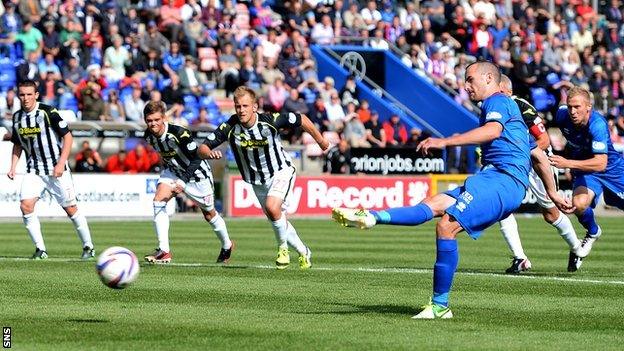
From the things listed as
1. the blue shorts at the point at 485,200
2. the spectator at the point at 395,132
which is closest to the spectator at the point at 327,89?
the spectator at the point at 395,132

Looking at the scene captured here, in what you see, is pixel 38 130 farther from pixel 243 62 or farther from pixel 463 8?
pixel 463 8

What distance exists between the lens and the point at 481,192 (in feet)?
36.3

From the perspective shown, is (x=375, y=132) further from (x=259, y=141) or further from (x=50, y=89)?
(x=259, y=141)

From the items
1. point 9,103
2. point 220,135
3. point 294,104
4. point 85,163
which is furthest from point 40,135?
point 294,104

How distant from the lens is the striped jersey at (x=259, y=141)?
1681 centimetres

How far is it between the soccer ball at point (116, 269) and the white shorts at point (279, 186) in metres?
5.39

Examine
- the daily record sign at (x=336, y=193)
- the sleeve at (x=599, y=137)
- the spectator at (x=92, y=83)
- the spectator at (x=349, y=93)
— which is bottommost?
the daily record sign at (x=336, y=193)

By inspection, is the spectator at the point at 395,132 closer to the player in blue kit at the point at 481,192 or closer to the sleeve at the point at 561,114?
the sleeve at the point at 561,114

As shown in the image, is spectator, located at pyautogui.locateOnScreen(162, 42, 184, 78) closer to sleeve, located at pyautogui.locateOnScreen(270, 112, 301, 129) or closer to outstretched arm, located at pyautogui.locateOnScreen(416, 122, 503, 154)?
sleeve, located at pyautogui.locateOnScreen(270, 112, 301, 129)

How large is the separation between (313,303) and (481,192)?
A: 2174mm

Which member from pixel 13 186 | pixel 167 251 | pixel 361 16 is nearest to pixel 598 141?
pixel 167 251

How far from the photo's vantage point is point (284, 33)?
133 ft

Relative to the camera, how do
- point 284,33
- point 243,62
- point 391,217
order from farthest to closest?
point 284,33
point 243,62
point 391,217

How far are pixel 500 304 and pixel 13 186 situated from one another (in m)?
20.9
